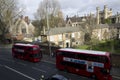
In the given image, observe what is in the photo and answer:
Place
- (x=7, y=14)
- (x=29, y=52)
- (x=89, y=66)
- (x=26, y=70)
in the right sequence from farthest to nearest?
(x=7, y=14) < (x=29, y=52) < (x=26, y=70) < (x=89, y=66)

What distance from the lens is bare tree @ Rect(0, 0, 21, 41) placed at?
61.9 m

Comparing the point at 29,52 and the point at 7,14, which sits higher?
the point at 7,14

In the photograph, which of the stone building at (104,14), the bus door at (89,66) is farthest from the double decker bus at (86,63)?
the stone building at (104,14)

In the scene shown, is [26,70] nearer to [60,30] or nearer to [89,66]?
[89,66]

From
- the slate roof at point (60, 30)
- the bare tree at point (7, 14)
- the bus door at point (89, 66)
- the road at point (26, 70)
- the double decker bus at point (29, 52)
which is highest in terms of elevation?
the bare tree at point (7, 14)

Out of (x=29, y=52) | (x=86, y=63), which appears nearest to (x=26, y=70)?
(x=29, y=52)

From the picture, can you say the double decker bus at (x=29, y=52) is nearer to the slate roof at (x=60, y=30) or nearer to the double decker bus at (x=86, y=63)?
the double decker bus at (x=86, y=63)

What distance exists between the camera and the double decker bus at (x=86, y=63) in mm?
24250

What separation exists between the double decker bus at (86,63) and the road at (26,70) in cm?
92

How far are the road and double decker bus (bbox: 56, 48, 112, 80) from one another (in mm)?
919

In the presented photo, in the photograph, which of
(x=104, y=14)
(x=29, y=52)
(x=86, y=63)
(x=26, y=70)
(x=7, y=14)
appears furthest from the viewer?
(x=104, y=14)

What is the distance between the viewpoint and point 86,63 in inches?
1035

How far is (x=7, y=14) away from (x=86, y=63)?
1668 inches

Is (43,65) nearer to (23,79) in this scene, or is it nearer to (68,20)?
(23,79)
